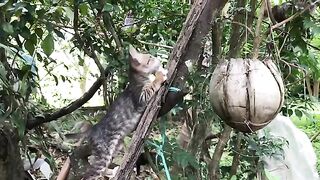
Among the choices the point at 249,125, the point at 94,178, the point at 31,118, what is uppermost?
the point at 249,125

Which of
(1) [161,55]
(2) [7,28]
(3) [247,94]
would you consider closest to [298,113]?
(1) [161,55]

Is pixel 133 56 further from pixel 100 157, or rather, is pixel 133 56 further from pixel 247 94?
pixel 247 94

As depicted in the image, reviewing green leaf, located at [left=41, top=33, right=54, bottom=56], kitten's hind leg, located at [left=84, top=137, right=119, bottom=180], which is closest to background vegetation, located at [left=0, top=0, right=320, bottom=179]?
green leaf, located at [left=41, top=33, right=54, bottom=56]

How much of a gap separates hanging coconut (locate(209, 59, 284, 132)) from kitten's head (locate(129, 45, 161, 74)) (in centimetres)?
70

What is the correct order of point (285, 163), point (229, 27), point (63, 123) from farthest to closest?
1. point (63, 123)
2. point (229, 27)
3. point (285, 163)

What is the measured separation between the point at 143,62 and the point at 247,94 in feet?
2.77

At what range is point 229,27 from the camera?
179 centimetres

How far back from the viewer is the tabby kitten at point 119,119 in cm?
162

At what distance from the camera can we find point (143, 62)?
1754 millimetres

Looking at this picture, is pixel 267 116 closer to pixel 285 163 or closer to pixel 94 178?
pixel 285 163

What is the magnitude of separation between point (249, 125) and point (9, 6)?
563 mm

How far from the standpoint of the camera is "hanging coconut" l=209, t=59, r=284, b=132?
3.08 feet

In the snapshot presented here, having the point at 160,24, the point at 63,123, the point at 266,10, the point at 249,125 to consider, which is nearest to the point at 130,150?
the point at 249,125

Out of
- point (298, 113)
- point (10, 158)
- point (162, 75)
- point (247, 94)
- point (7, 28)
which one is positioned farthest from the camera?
point (10, 158)
